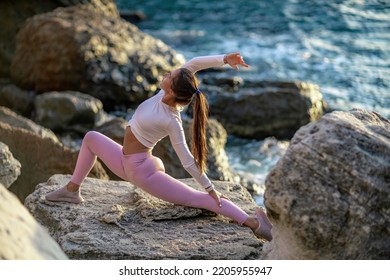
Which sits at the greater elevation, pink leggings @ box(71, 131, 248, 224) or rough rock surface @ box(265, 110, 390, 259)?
rough rock surface @ box(265, 110, 390, 259)

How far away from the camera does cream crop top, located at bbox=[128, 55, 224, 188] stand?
228 inches

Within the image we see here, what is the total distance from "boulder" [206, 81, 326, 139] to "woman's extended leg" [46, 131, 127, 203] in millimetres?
5964

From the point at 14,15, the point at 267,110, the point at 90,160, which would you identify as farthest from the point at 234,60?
the point at 14,15

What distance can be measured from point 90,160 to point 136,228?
64 cm

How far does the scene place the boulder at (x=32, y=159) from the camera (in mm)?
7668

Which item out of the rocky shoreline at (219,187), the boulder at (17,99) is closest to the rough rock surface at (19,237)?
the rocky shoreline at (219,187)

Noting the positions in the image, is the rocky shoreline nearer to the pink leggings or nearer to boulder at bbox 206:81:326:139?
the pink leggings

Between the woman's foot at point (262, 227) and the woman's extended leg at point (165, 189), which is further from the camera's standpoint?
the woman's extended leg at point (165, 189)

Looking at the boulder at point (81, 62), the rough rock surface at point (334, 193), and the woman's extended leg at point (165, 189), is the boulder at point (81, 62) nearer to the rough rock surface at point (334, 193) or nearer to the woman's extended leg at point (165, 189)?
the woman's extended leg at point (165, 189)

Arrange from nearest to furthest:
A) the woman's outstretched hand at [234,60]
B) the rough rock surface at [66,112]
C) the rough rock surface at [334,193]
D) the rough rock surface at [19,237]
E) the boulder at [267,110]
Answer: the rough rock surface at [19,237] < the rough rock surface at [334,193] < the woman's outstretched hand at [234,60] < the rough rock surface at [66,112] < the boulder at [267,110]

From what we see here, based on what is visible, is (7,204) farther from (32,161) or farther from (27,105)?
(27,105)

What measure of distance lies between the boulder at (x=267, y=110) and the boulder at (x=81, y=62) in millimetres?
1061

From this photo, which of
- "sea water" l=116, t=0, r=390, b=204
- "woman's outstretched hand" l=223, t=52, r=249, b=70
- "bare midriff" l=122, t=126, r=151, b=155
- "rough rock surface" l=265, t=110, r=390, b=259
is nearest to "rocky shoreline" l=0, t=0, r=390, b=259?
"rough rock surface" l=265, t=110, r=390, b=259

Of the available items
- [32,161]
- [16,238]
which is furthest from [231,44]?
[16,238]
